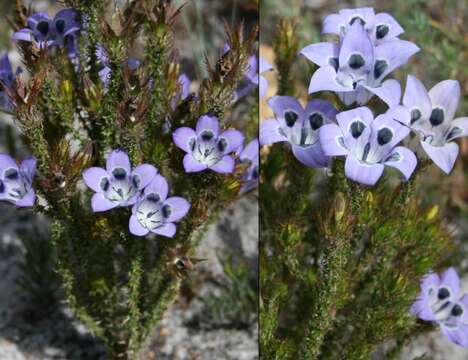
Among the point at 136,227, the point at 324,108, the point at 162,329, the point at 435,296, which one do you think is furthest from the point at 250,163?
the point at 162,329

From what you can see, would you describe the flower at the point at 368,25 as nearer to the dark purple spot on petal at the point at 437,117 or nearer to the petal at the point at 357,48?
the petal at the point at 357,48

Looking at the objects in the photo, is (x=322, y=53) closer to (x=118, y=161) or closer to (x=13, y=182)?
(x=118, y=161)

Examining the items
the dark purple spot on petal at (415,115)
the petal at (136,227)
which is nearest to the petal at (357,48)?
the dark purple spot on petal at (415,115)

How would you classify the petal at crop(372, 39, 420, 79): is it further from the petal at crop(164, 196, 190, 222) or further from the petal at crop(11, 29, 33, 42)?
the petal at crop(11, 29, 33, 42)

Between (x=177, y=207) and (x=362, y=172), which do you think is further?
(x=177, y=207)

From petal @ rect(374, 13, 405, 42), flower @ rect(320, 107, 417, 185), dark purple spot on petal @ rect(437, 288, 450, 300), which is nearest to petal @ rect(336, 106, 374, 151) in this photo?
flower @ rect(320, 107, 417, 185)

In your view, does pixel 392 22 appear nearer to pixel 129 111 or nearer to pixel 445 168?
pixel 445 168

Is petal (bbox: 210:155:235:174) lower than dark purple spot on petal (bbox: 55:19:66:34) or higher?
lower
